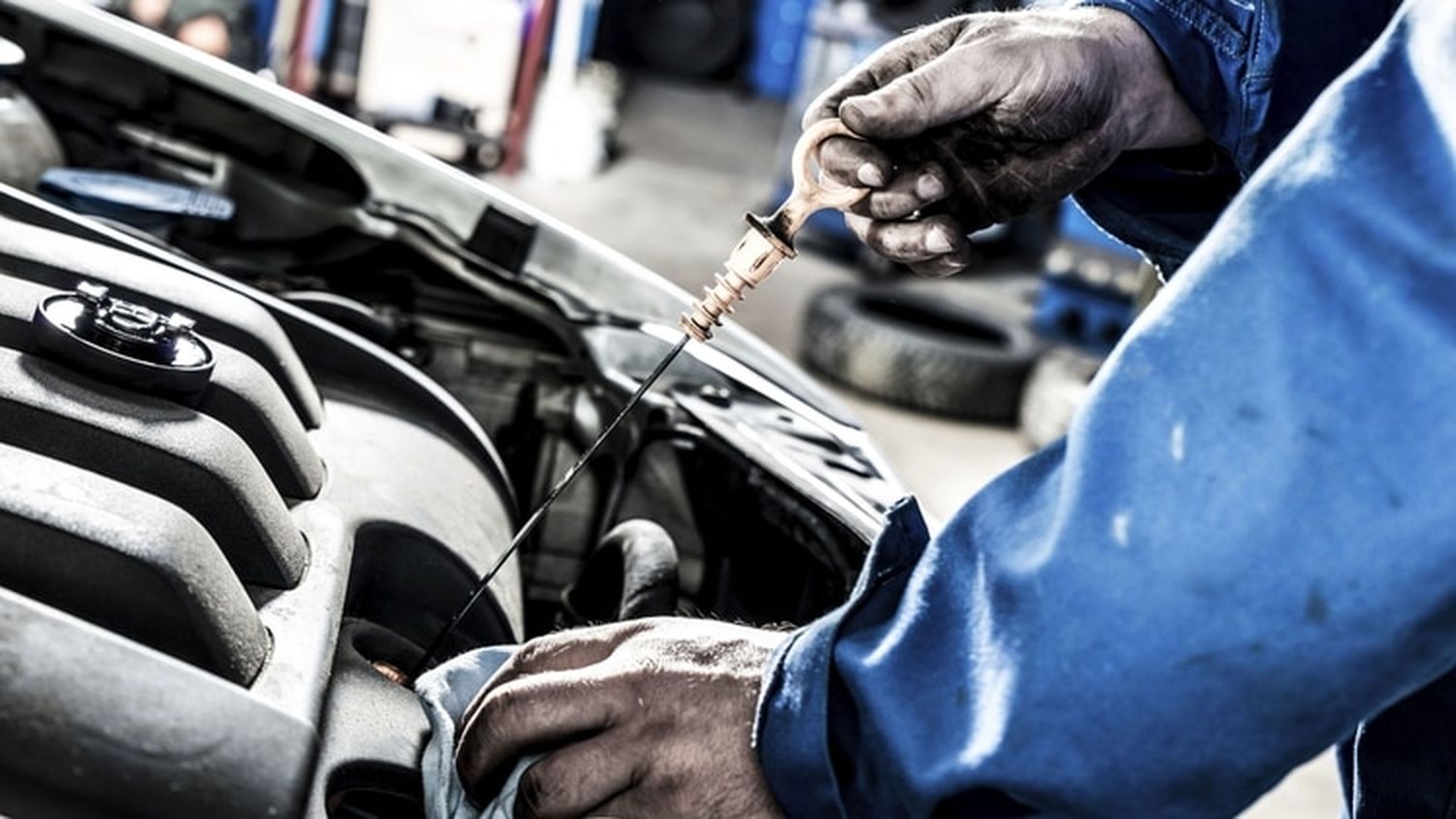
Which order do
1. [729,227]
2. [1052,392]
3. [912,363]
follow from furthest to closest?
1. [729,227]
2. [912,363]
3. [1052,392]

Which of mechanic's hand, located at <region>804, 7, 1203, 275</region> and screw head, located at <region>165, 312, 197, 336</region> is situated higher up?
mechanic's hand, located at <region>804, 7, 1203, 275</region>

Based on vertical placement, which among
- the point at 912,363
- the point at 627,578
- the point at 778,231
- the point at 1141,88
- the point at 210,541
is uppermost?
the point at 1141,88

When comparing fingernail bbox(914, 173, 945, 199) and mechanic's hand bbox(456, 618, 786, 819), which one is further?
fingernail bbox(914, 173, 945, 199)

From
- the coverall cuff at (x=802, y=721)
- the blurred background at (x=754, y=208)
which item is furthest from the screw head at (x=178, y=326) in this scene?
→ the blurred background at (x=754, y=208)

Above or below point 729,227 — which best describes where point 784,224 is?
above

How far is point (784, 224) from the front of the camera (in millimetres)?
1000

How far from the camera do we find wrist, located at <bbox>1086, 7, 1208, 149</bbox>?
114 centimetres

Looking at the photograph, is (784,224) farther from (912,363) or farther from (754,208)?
(754,208)

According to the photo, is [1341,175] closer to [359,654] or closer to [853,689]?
[853,689]

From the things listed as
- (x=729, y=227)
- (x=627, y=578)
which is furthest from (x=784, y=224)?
(x=729, y=227)

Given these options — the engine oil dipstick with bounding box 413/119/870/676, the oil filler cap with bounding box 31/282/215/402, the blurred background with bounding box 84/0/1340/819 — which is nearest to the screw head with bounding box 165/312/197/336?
→ the oil filler cap with bounding box 31/282/215/402

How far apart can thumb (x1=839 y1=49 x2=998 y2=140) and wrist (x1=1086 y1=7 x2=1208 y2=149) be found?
135 mm

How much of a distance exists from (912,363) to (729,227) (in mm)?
1568

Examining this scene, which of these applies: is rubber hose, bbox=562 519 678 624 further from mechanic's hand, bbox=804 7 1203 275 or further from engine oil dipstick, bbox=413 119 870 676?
mechanic's hand, bbox=804 7 1203 275
